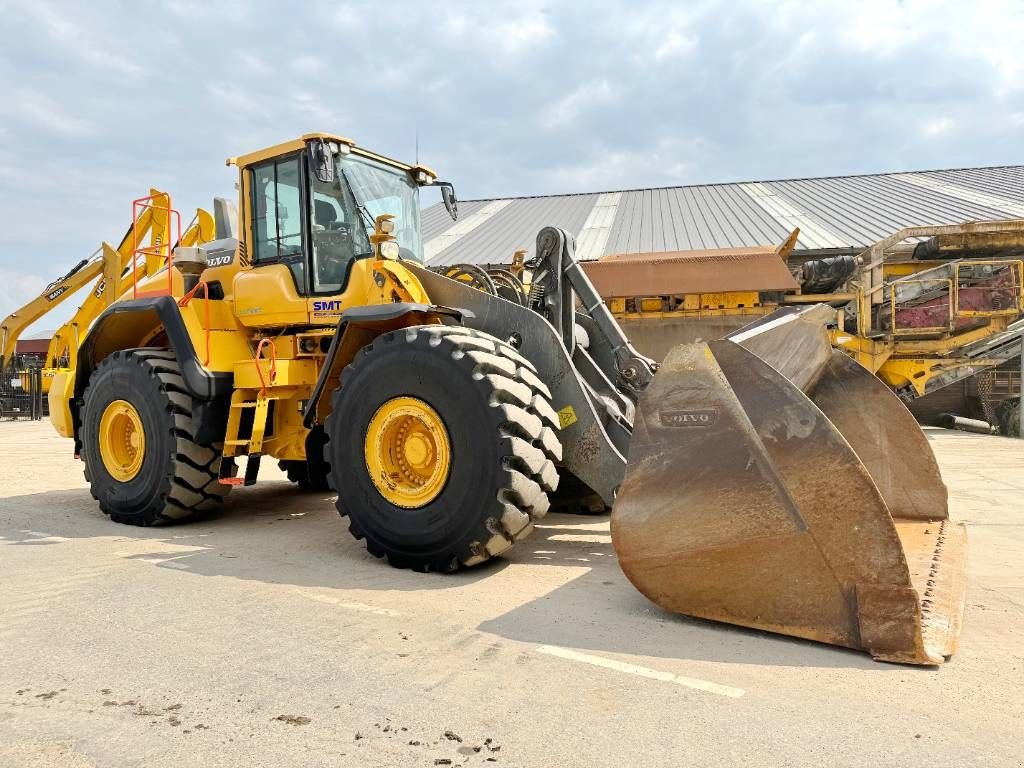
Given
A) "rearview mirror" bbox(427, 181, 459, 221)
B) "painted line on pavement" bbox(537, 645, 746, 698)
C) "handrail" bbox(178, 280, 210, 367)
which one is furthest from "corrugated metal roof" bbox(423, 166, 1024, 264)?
"painted line on pavement" bbox(537, 645, 746, 698)

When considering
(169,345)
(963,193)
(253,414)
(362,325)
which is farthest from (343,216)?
(963,193)

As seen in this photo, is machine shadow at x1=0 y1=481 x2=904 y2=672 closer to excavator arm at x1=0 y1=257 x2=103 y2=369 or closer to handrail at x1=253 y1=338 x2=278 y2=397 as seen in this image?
handrail at x1=253 y1=338 x2=278 y2=397

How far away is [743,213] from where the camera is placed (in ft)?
76.9

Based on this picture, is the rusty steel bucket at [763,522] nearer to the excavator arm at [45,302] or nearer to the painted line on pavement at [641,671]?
the painted line on pavement at [641,671]

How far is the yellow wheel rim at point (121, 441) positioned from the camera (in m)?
5.79

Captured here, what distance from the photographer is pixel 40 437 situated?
564 inches

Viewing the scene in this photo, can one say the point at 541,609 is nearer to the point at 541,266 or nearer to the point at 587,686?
the point at 587,686

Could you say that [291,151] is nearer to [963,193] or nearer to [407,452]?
[407,452]

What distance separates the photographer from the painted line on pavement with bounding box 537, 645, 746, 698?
2.50m

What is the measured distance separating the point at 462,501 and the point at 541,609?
74cm

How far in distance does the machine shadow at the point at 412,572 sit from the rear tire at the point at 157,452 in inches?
6.8

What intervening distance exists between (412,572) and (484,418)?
98cm

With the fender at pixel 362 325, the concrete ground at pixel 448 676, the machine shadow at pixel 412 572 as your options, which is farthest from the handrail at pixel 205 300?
the concrete ground at pixel 448 676

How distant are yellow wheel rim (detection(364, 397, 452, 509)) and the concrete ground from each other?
46cm
